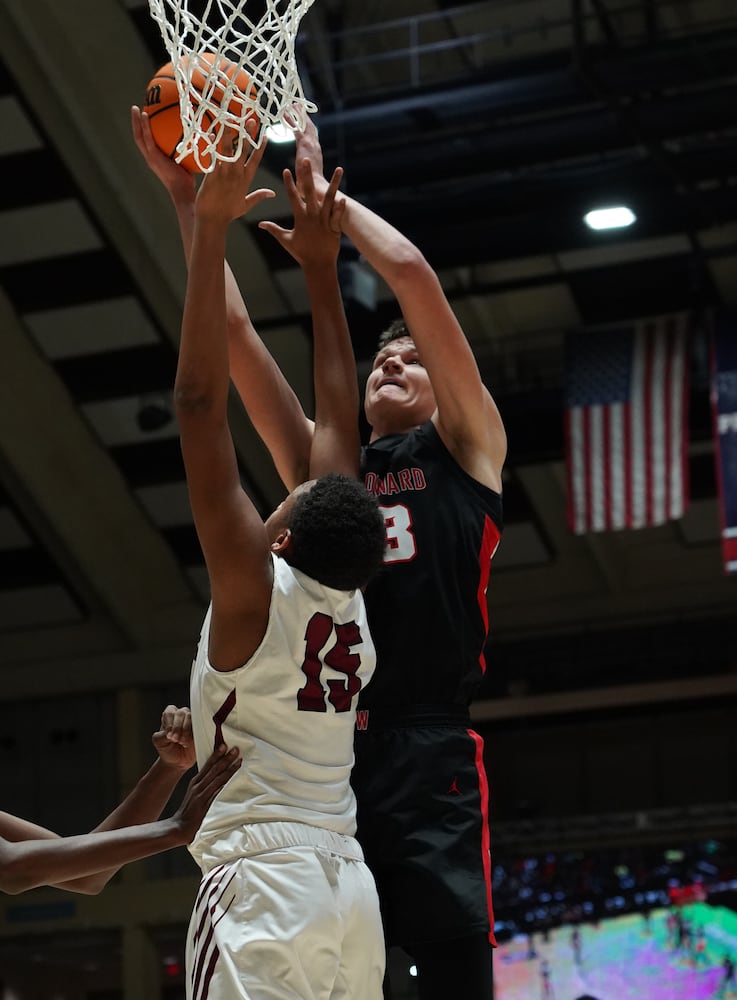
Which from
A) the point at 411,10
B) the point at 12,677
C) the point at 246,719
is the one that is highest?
the point at 411,10

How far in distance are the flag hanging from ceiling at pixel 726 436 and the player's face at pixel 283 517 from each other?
7990 mm

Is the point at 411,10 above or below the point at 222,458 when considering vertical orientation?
above

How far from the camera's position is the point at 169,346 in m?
15.6

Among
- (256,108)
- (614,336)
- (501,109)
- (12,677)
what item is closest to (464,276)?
(614,336)

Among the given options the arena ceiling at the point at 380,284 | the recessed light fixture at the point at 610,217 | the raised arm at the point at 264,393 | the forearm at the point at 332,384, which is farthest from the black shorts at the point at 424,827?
the recessed light fixture at the point at 610,217

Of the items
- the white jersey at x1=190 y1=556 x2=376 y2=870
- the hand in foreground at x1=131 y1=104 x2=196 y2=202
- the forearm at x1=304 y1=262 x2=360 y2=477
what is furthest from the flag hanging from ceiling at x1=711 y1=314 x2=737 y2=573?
the white jersey at x1=190 y1=556 x2=376 y2=870

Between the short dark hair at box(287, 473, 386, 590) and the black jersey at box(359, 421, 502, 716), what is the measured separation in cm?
30

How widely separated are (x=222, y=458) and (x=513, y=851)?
12902mm

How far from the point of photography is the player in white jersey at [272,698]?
3.16 m

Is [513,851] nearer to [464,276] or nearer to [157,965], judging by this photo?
[157,965]

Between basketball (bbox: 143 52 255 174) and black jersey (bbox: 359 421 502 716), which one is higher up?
basketball (bbox: 143 52 255 174)

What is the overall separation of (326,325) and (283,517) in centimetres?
67

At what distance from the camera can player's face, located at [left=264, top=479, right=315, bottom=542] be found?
11.3 ft

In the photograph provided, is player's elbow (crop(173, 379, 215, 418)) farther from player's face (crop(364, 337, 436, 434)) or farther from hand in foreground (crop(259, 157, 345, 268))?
player's face (crop(364, 337, 436, 434))
